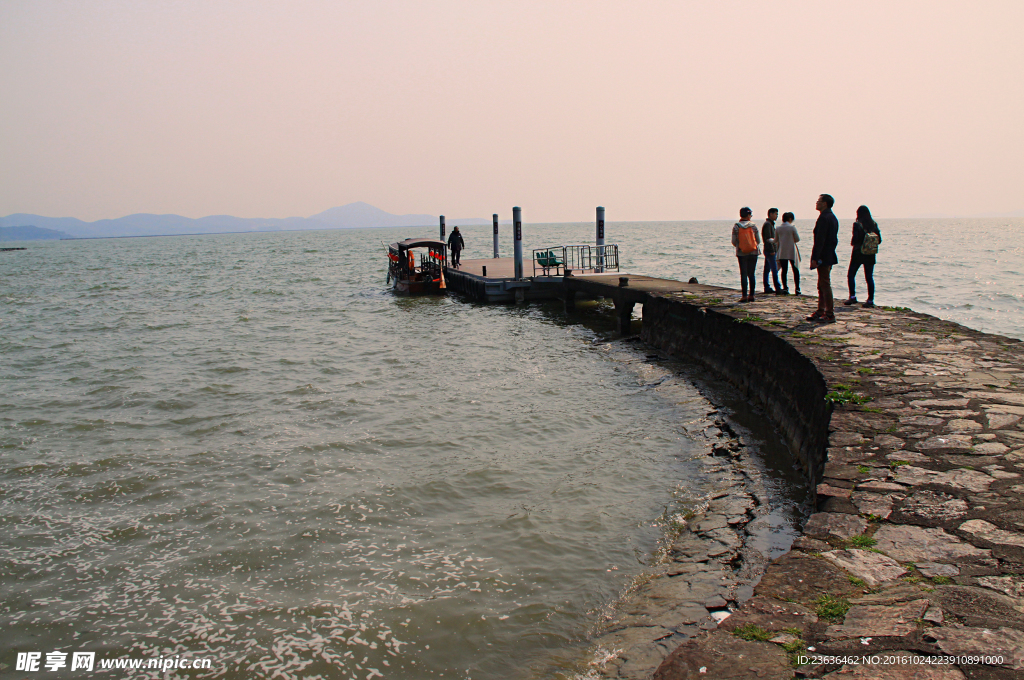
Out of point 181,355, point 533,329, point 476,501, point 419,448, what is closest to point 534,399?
point 419,448

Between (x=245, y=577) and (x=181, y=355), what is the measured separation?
40.5 ft

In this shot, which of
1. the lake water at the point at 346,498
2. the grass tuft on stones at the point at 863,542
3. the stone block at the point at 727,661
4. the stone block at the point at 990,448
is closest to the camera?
the stone block at the point at 727,661

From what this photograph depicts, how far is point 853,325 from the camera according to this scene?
33.2 ft

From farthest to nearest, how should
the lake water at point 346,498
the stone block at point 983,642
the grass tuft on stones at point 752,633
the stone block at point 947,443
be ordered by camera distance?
the stone block at point 947,443 < the lake water at point 346,498 < the grass tuft on stones at point 752,633 < the stone block at point 983,642

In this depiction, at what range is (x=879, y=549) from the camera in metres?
3.77

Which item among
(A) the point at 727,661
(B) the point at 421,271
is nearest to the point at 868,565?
(A) the point at 727,661

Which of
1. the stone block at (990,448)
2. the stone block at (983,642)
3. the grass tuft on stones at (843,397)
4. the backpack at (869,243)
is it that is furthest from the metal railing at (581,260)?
the stone block at (983,642)

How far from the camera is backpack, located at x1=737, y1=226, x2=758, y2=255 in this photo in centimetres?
1216

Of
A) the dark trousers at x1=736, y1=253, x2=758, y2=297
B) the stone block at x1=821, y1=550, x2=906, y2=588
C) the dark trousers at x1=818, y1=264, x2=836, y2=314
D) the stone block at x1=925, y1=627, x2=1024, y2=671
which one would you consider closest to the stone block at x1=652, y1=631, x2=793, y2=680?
the stone block at x1=925, y1=627, x2=1024, y2=671

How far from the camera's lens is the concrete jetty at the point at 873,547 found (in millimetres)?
2904

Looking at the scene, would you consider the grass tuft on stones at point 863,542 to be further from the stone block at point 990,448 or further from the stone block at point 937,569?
the stone block at point 990,448

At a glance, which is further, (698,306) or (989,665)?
(698,306)

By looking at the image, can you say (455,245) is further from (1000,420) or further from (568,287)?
(1000,420)

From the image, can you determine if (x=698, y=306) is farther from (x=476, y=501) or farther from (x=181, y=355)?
(x=181, y=355)
